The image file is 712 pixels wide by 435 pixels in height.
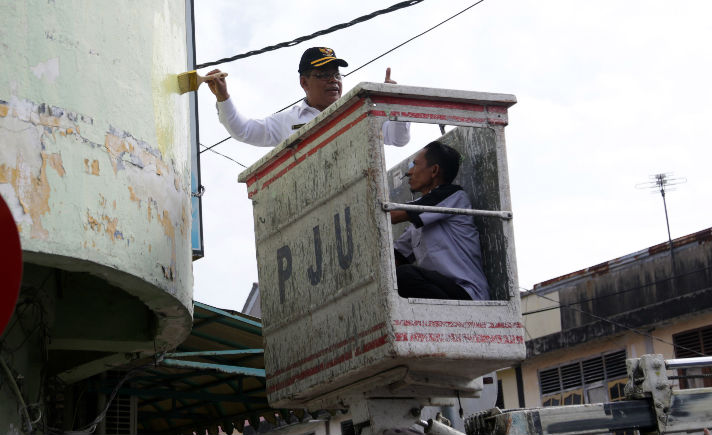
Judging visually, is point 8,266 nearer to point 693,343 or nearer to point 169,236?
point 169,236

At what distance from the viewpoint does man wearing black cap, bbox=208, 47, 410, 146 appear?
7.37 metres

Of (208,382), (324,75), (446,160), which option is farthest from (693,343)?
(446,160)

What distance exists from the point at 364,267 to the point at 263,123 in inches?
81.9

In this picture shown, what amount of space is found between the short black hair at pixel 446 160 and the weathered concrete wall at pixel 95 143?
170 cm

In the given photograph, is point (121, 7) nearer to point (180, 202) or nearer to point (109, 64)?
point (109, 64)

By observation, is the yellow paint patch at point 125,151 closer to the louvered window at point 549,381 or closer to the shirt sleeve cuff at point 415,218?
the shirt sleeve cuff at point 415,218

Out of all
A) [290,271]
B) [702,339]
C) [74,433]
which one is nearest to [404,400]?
[290,271]

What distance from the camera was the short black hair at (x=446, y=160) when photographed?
21.6 ft

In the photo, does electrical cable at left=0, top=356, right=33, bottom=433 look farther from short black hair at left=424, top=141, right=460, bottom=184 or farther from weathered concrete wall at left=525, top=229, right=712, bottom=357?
weathered concrete wall at left=525, top=229, right=712, bottom=357

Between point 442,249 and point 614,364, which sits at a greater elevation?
point 614,364

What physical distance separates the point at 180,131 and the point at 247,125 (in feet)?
1.50

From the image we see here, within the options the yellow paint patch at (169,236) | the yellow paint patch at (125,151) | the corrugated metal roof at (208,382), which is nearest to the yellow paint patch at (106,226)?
the yellow paint patch at (125,151)

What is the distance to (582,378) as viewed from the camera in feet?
71.4


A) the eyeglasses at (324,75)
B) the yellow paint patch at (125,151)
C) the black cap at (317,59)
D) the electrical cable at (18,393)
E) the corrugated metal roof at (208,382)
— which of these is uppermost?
the black cap at (317,59)
